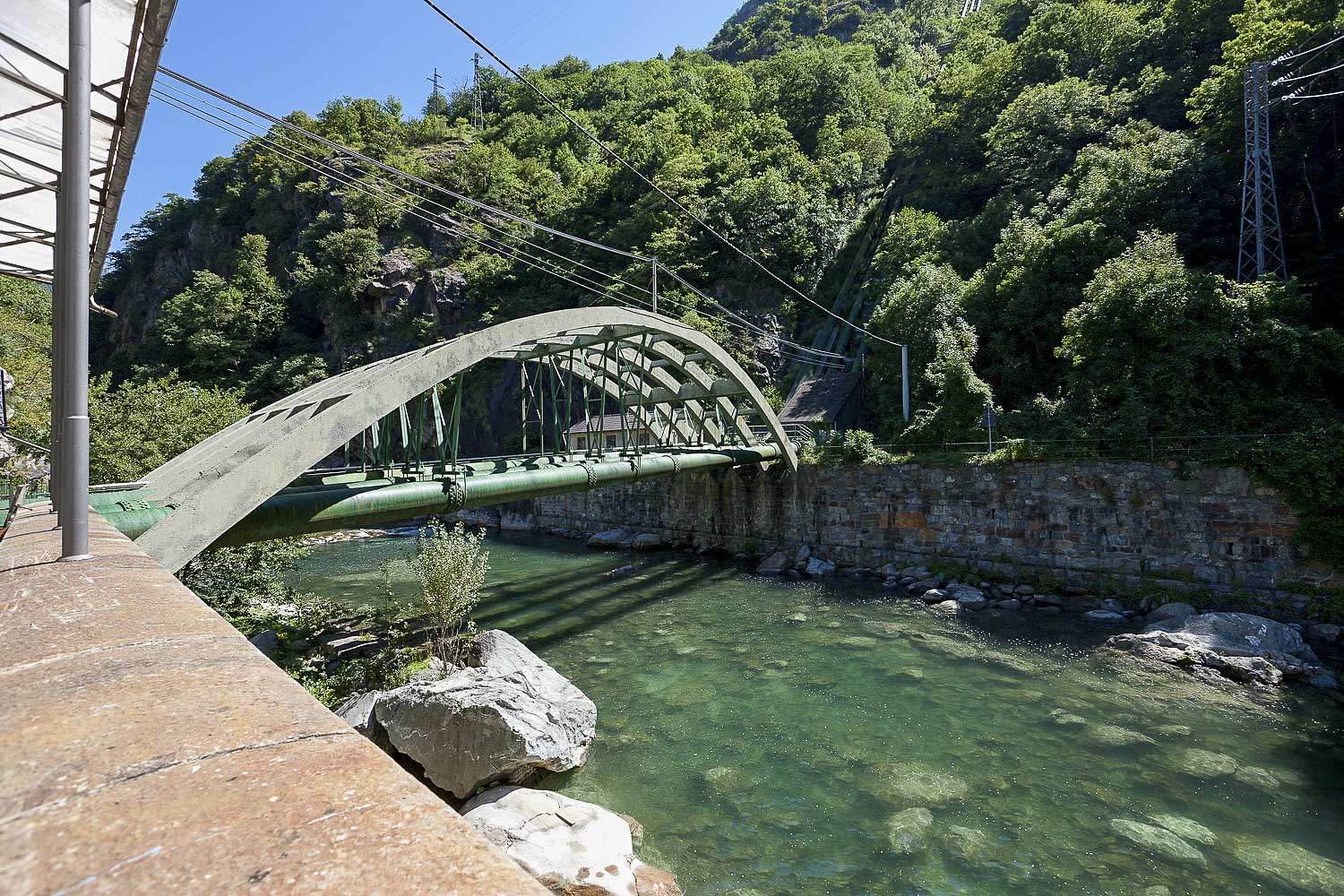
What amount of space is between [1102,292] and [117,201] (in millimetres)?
20761

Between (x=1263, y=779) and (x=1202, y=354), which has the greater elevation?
(x=1202, y=354)

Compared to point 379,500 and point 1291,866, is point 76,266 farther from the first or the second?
point 1291,866

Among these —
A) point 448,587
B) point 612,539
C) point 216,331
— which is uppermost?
point 216,331

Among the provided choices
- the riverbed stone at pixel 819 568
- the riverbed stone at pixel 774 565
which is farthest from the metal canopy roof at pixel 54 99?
the riverbed stone at pixel 819 568

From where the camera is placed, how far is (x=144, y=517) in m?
6.82

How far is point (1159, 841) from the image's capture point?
22.3 ft

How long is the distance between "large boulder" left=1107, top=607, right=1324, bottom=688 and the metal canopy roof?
1608 centimetres

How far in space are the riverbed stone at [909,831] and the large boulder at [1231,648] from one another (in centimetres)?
738

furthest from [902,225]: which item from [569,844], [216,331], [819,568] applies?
[216,331]

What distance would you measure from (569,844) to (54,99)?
8198mm

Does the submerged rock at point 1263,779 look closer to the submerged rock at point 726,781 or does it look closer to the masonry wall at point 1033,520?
the submerged rock at point 726,781

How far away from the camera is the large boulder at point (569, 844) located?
5.63 metres

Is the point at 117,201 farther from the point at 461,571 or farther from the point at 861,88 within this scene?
the point at 861,88

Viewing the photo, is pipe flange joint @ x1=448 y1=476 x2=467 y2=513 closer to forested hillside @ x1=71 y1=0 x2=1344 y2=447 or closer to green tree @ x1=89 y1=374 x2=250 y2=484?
forested hillside @ x1=71 y1=0 x2=1344 y2=447
